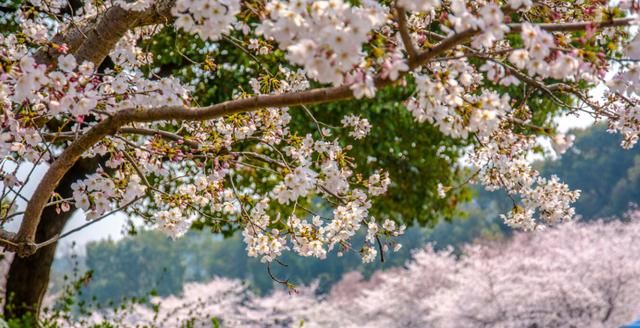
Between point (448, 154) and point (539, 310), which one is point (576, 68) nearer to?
point (448, 154)

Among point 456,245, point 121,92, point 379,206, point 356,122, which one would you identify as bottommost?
point 121,92

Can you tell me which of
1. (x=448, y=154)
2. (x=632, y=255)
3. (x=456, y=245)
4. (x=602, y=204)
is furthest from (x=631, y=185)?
(x=448, y=154)

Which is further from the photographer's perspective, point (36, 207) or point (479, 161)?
point (479, 161)

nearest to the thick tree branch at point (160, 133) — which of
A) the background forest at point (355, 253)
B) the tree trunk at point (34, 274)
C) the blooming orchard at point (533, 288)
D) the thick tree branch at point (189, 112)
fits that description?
the thick tree branch at point (189, 112)

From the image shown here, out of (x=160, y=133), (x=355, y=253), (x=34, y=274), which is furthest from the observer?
(x=355, y=253)

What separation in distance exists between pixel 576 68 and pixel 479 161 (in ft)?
7.68

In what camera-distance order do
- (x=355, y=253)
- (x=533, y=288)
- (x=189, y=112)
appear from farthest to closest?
(x=355, y=253) < (x=533, y=288) < (x=189, y=112)

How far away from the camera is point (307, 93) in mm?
2869

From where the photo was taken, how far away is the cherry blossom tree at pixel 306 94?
7.92ft

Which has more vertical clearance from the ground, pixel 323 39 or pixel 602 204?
pixel 602 204

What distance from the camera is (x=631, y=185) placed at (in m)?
37.5

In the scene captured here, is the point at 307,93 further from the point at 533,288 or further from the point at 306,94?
the point at 533,288

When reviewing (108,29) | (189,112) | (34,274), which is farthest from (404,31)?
(34,274)

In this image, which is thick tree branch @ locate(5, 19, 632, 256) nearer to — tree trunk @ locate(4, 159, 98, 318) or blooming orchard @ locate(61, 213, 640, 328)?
tree trunk @ locate(4, 159, 98, 318)
